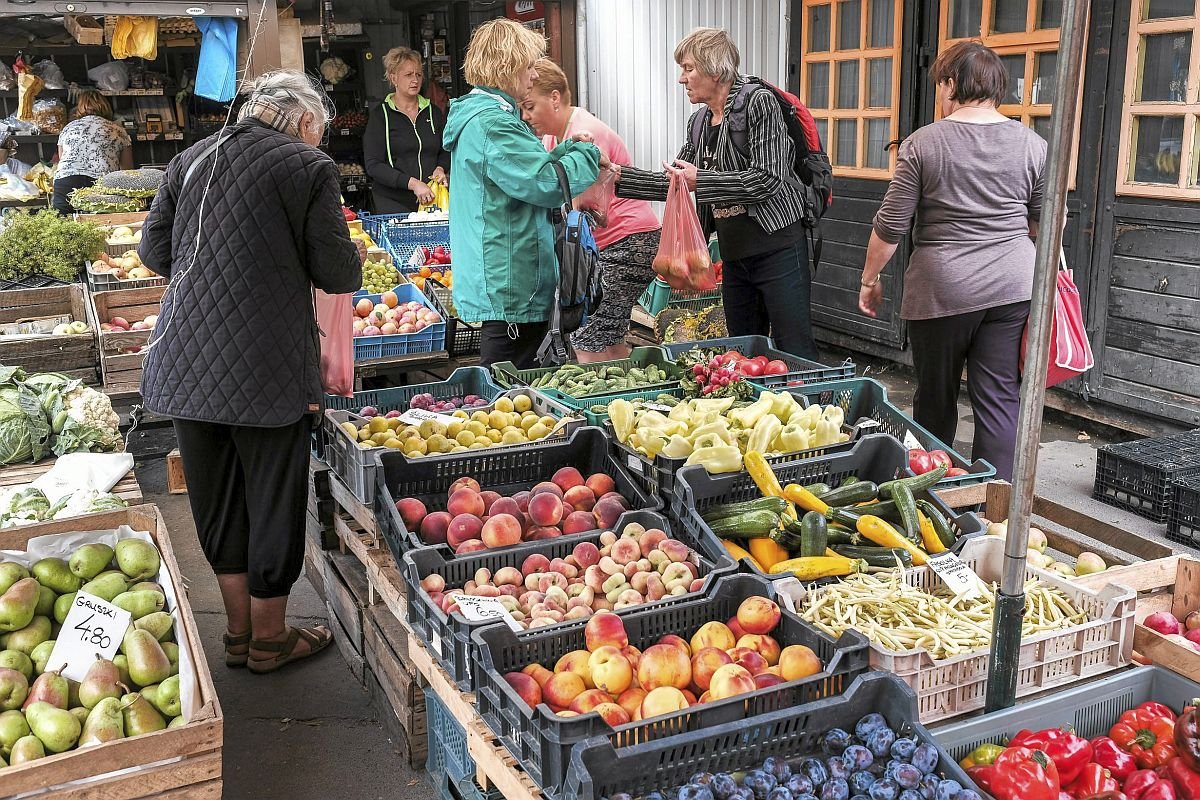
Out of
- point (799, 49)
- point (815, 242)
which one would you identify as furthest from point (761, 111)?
point (799, 49)

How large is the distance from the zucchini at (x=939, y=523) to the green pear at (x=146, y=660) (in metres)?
1.97

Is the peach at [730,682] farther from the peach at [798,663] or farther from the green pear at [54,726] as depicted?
the green pear at [54,726]

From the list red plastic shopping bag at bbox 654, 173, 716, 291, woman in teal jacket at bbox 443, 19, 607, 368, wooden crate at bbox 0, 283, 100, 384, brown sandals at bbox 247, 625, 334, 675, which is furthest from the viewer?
wooden crate at bbox 0, 283, 100, 384

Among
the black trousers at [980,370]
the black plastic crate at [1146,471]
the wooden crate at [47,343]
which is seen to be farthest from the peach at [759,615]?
the wooden crate at [47,343]

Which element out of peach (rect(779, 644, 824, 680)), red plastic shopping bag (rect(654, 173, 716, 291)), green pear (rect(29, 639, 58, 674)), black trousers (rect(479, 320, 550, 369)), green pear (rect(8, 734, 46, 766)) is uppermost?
red plastic shopping bag (rect(654, 173, 716, 291))

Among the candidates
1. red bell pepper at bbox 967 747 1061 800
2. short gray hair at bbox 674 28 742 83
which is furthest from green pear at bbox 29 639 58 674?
short gray hair at bbox 674 28 742 83

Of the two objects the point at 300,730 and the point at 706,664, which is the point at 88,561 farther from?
the point at 706,664

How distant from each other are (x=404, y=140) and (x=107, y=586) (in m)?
5.58

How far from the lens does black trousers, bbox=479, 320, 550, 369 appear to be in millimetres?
4406

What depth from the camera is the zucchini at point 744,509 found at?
9.62ft

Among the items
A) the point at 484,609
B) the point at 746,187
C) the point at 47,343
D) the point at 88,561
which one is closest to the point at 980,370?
the point at 746,187

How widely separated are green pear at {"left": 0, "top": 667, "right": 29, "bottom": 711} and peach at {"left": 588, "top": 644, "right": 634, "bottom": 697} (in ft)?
4.32

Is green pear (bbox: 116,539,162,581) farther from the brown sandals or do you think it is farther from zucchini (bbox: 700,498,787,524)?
zucchini (bbox: 700,498,787,524)

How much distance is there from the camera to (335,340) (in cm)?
383
